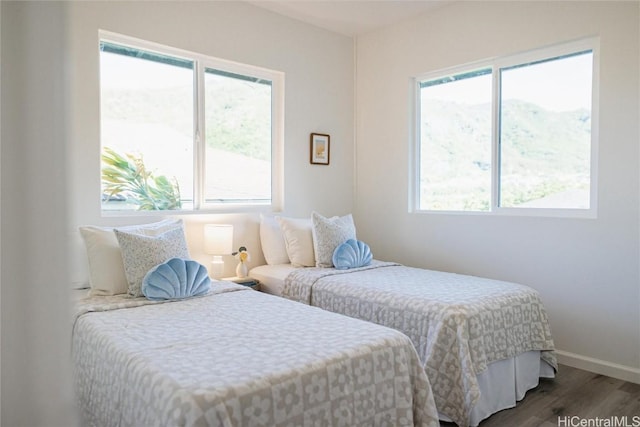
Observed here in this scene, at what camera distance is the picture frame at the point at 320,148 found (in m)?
4.23

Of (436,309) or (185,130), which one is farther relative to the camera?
(185,130)

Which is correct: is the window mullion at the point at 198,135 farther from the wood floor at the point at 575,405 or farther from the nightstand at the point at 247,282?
the wood floor at the point at 575,405

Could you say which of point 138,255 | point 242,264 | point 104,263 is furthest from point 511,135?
point 104,263

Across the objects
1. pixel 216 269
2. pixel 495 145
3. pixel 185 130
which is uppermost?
pixel 185 130

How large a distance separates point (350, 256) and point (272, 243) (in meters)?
0.71

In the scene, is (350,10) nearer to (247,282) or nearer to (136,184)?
(136,184)

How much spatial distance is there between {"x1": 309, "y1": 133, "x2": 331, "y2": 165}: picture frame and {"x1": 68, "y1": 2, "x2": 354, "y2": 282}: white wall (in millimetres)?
54

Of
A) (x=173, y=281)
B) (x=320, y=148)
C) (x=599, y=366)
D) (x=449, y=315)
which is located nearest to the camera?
(x=449, y=315)

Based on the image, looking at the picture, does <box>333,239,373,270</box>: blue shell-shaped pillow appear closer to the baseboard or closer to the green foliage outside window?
the green foliage outside window

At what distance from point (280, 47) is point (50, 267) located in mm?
3903

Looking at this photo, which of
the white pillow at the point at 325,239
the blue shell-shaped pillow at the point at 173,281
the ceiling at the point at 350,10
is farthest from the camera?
the ceiling at the point at 350,10

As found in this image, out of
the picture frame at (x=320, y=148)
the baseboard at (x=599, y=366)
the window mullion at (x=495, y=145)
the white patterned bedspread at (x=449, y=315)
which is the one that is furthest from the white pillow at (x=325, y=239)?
the baseboard at (x=599, y=366)

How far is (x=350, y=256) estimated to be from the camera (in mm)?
3436

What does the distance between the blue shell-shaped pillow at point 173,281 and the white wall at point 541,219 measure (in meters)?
2.22
